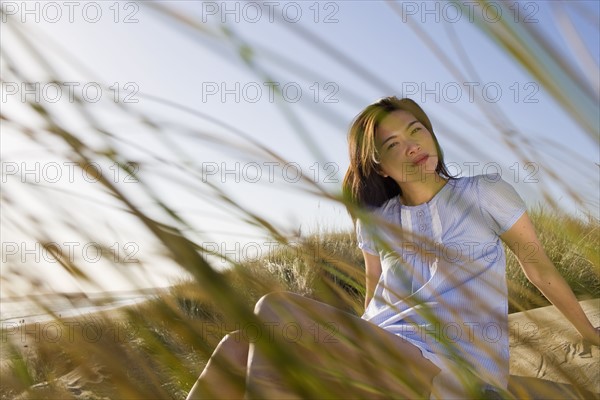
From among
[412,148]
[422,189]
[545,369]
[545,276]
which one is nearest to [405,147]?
→ [412,148]

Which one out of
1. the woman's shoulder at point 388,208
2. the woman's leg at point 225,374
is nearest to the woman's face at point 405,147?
the woman's shoulder at point 388,208

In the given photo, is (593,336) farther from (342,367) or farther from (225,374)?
(225,374)

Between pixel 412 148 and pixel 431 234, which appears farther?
pixel 431 234

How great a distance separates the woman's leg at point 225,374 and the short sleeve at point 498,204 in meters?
0.97

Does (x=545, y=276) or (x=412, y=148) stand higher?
(x=412, y=148)

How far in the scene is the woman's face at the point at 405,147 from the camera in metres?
2.34

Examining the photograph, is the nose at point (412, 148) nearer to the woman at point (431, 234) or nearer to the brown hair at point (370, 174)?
the woman at point (431, 234)

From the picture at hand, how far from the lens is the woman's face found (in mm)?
2340

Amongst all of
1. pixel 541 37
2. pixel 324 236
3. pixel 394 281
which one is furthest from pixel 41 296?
pixel 324 236

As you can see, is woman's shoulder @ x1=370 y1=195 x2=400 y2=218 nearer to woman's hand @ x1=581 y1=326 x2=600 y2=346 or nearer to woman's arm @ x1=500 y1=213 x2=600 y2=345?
woman's arm @ x1=500 y1=213 x2=600 y2=345

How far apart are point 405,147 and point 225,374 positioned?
193cm

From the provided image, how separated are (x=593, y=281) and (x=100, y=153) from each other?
171 inches

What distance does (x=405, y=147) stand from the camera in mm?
2363

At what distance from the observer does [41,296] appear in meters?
0.81
